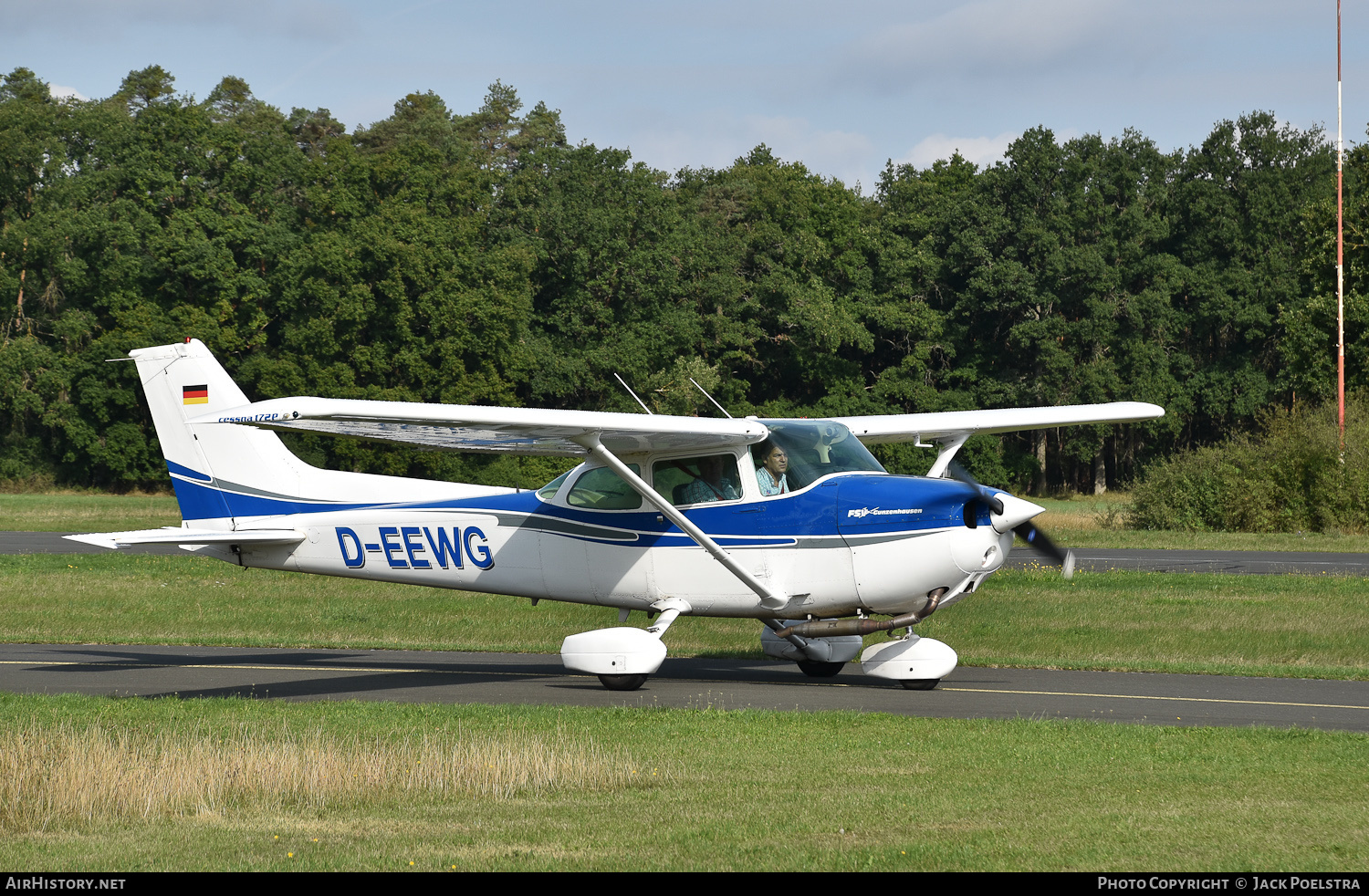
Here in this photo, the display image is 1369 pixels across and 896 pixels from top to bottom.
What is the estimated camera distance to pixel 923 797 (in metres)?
8.19

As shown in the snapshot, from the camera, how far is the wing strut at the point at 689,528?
13.6 metres

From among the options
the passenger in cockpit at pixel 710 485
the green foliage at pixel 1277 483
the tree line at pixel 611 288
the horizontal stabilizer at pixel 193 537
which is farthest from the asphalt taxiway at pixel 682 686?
the tree line at pixel 611 288

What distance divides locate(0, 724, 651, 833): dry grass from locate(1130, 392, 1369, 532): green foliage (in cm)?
3402

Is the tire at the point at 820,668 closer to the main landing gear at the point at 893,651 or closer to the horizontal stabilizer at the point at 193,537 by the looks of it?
the main landing gear at the point at 893,651

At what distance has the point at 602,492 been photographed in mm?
14672

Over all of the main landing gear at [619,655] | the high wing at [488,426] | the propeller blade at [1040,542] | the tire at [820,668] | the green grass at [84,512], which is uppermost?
the high wing at [488,426]

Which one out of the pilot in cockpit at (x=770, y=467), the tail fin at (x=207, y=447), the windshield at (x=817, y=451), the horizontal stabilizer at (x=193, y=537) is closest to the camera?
the windshield at (x=817, y=451)

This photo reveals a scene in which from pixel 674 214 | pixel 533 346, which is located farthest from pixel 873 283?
pixel 533 346

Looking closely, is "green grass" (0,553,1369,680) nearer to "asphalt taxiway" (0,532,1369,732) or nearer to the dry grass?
"asphalt taxiway" (0,532,1369,732)

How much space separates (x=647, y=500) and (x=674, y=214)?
55.2 m

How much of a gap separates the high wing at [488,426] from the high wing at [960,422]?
233 centimetres

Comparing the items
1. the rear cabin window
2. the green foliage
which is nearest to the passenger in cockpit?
the rear cabin window

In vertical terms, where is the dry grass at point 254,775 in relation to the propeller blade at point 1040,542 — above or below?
below

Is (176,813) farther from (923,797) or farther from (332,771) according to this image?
(923,797)
